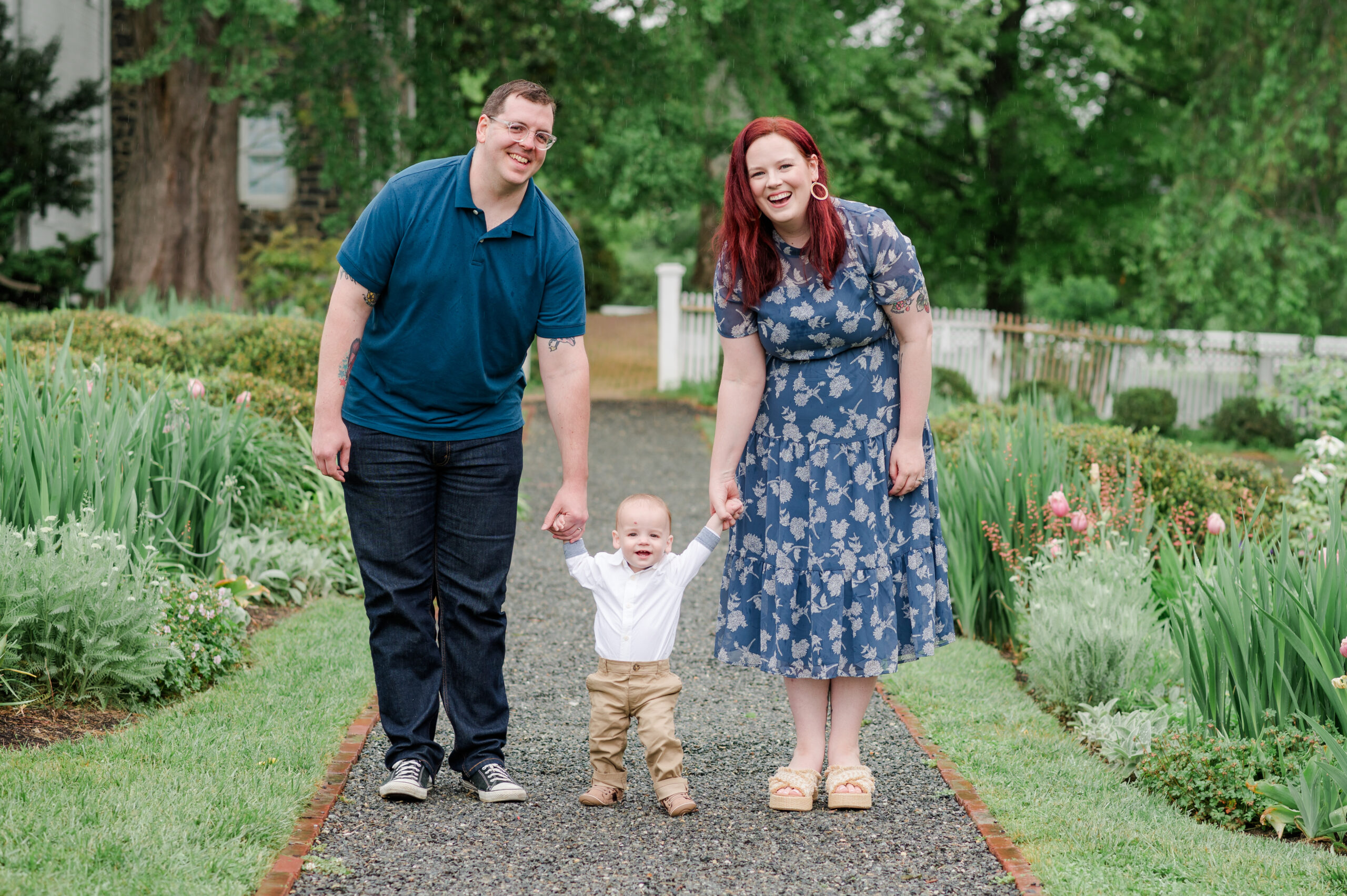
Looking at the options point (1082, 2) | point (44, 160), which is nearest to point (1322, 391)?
point (1082, 2)

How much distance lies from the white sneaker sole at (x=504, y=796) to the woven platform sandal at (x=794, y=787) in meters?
0.68

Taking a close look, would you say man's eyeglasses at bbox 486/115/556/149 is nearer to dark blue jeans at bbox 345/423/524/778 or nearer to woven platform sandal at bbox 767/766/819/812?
dark blue jeans at bbox 345/423/524/778

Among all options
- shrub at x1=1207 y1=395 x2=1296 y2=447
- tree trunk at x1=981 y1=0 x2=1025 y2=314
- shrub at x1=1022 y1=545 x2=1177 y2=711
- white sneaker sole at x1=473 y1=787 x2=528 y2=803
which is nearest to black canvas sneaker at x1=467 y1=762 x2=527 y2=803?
white sneaker sole at x1=473 y1=787 x2=528 y2=803

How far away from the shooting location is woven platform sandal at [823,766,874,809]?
328 centimetres

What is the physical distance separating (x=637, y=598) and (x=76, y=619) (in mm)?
1828

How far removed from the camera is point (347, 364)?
3070mm

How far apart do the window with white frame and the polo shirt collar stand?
48.4 ft

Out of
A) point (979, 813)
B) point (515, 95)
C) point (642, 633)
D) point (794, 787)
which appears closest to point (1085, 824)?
point (979, 813)

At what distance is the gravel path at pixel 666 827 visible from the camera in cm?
281

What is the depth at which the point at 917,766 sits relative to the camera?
369 centimetres

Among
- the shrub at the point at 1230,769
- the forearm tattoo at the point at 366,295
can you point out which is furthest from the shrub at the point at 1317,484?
the forearm tattoo at the point at 366,295

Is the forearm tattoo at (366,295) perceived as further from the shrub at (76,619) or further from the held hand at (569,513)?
the shrub at (76,619)

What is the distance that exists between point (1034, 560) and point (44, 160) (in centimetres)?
1198

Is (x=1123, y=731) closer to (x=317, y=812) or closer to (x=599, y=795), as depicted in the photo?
(x=599, y=795)
